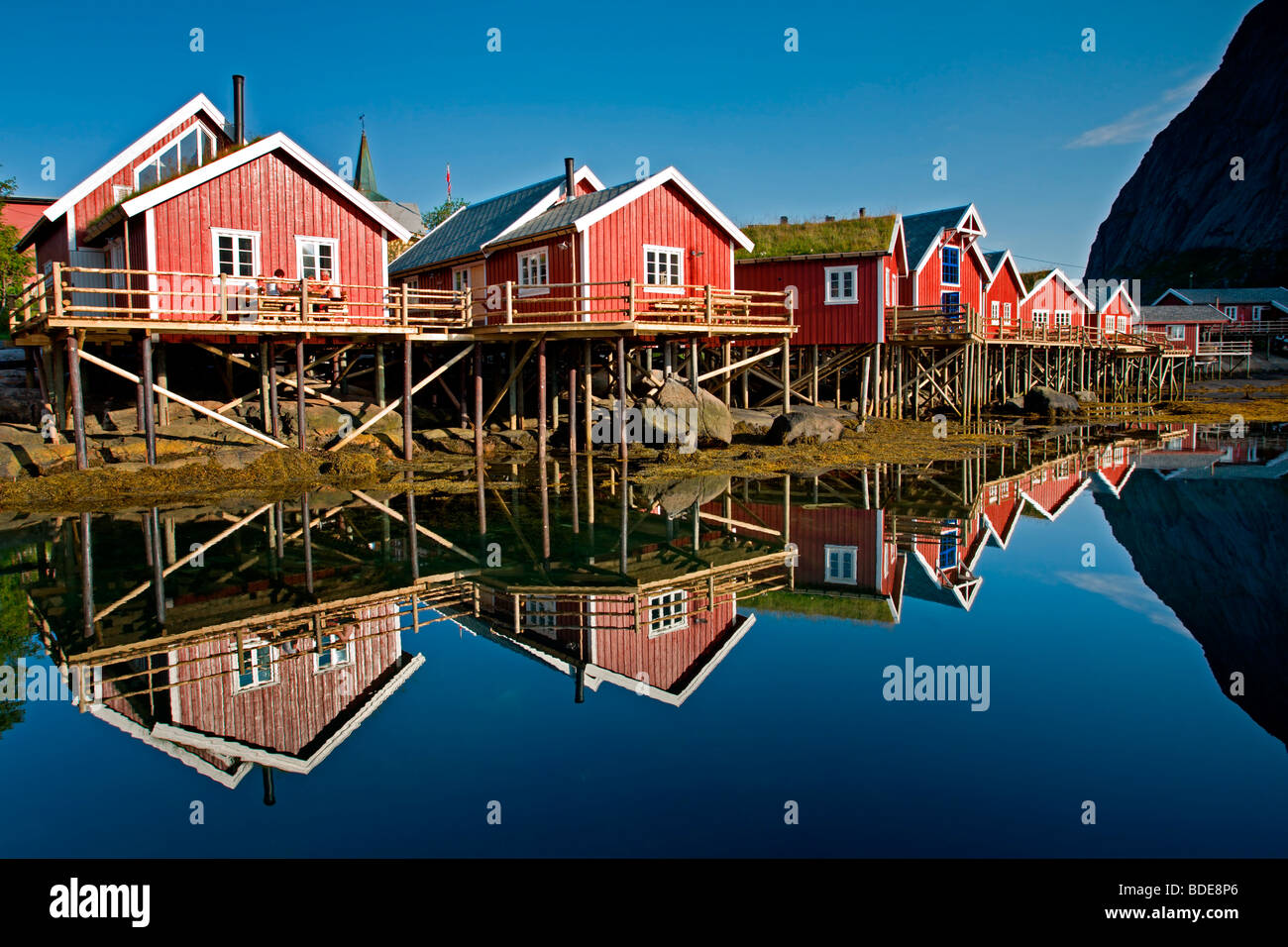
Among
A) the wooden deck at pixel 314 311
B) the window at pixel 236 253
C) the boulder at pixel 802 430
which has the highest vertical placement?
the window at pixel 236 253

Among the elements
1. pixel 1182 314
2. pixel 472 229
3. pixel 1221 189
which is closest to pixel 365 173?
pixel 472 229

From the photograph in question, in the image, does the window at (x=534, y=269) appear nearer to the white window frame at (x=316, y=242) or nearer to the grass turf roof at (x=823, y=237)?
the white window frame at (x=316, y=242)

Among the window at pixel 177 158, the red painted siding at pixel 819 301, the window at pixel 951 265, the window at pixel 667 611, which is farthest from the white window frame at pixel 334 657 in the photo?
the window at pixel 951 265

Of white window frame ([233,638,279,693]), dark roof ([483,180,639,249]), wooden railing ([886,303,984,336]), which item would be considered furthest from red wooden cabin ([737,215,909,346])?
white window frame ([233,638,279,693])

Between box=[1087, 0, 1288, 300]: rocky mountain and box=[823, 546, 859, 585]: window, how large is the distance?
307 feet

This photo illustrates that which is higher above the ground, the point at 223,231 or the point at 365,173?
the point at 365,173

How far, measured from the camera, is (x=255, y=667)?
9086 mm

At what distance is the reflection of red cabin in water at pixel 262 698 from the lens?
760 cm

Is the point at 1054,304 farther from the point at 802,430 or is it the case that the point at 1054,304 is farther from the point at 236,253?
the point at 236,253

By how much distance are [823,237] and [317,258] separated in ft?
55.4

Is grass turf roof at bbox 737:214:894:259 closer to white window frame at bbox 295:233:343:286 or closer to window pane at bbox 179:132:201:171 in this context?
white window frame at bbox 295:233:343:286

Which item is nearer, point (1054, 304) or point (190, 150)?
point (190, 150)

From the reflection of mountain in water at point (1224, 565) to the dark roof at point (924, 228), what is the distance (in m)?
15.0
